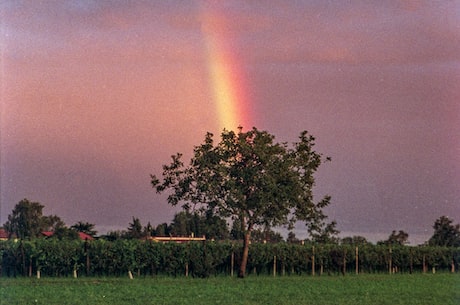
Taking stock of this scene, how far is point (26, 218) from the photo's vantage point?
105 meters

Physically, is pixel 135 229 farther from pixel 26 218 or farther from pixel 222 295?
pixel 222 295

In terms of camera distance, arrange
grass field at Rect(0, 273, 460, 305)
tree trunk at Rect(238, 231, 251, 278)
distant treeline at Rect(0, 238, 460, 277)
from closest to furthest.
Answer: grass field at Rect(0, 273, 460, 305), distant treeline at Rect(0, 238, 460, 277), tree trunk at Rect(238, 231, 251, 278)

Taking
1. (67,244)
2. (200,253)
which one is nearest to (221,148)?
(200,253)

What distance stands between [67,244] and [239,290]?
14027mm

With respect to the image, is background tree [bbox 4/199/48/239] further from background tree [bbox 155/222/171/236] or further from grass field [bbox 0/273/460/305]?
grass field [bbox 0/273/460/305]

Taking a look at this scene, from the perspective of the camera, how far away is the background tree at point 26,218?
102062 millimetres

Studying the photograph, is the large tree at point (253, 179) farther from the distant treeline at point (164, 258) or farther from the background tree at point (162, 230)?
the background tree at point (162, 230)

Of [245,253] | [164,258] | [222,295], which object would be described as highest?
[245,253]

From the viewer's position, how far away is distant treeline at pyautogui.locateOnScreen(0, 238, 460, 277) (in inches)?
1542

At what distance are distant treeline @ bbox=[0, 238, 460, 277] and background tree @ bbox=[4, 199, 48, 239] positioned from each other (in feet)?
194

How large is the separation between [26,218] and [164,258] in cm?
6679

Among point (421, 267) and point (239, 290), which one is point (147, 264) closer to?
point (239, 290)

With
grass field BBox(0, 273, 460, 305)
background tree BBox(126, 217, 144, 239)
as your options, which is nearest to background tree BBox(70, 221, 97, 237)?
background tree BBox(126, 217, 144, 239)

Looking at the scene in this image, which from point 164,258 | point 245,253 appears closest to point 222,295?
point 164,258
